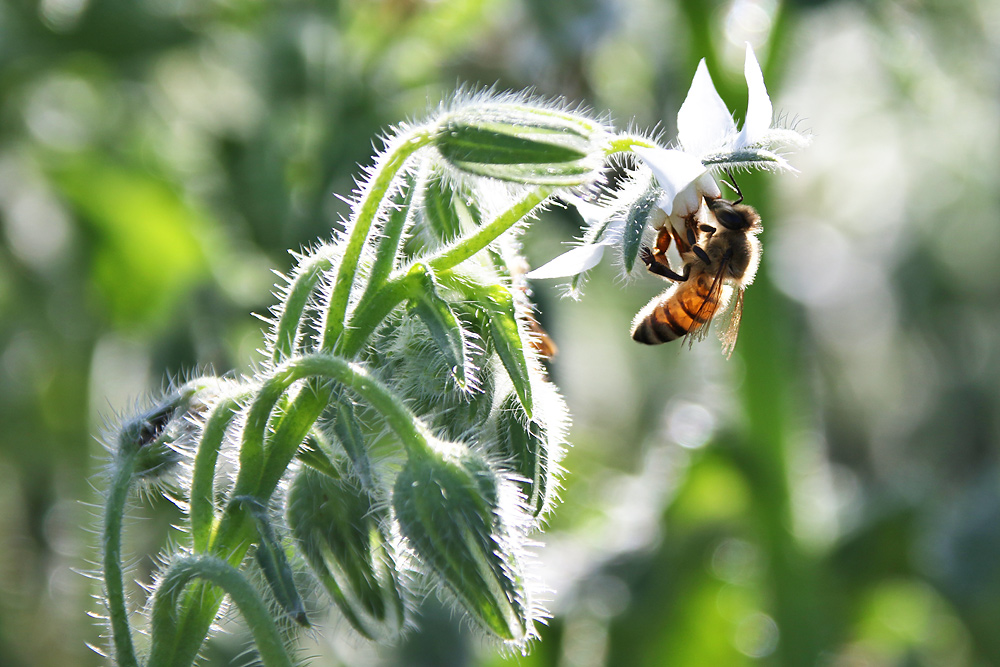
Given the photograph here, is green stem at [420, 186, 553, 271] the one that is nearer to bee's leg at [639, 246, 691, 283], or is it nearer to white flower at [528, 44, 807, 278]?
white flower at [528, 44, 807, 278]

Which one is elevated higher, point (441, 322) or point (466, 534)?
point (441, 322)

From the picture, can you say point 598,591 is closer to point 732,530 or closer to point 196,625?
point 732,530

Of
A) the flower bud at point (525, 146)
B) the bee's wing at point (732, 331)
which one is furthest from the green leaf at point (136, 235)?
the flower bud at point (525, 146)

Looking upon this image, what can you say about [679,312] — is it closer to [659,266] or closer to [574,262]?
[659,266]

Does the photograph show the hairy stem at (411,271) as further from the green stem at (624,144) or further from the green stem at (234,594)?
the green stem at (234,594)

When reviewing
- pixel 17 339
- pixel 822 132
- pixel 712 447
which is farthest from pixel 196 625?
pixel 822 132

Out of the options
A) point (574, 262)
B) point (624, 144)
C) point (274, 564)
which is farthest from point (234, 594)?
point (624, 144)
